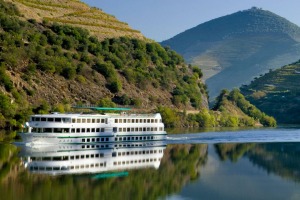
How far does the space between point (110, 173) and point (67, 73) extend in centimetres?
7152

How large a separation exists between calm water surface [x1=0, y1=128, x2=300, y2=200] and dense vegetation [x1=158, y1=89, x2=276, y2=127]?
54056mm

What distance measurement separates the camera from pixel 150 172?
5369cm

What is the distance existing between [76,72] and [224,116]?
50353 mm

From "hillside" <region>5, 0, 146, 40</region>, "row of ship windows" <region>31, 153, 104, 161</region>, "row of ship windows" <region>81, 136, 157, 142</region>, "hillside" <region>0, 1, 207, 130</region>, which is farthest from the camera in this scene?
"hillside" <region>5, 0, 146, 40</region>

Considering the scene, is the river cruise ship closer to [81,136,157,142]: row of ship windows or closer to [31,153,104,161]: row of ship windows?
[81,136,157,142]: row of ship windows

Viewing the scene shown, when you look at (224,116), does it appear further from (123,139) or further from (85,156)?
(85,156)

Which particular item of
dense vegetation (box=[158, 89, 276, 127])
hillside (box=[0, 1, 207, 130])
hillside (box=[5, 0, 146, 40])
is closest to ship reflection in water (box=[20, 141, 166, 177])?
hillside (box=[0, 1, 207, 130])

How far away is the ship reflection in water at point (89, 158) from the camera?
53.8 meters

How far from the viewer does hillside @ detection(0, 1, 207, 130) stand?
108750 millimetres

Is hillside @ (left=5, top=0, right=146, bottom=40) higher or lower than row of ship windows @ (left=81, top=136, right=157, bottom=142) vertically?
higher

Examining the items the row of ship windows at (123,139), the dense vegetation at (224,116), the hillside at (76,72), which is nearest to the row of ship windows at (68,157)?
the row of ship windows at (123,139)

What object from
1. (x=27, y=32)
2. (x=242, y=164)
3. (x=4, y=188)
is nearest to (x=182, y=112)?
(x=27, y=32)

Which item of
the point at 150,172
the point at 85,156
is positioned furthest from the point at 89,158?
the point at 150,172

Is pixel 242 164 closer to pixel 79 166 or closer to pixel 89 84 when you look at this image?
pixel 79 166
